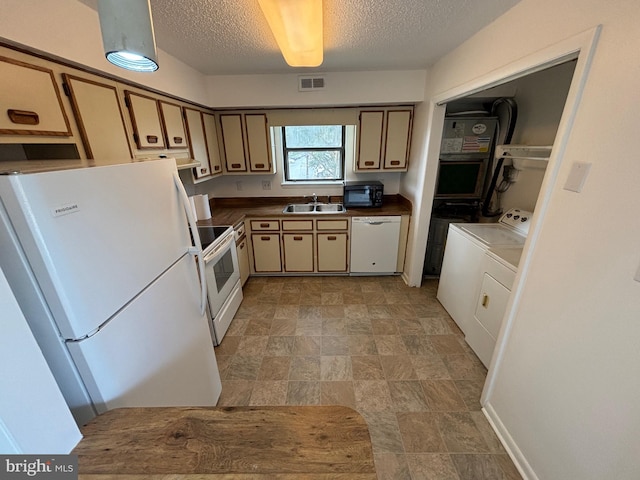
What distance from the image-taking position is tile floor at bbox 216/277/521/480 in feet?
4.85

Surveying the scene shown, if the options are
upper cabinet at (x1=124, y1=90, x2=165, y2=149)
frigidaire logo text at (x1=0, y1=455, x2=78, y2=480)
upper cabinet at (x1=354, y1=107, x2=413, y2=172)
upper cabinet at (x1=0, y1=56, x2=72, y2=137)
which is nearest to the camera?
frigidaire logo text at (x1=0, y1=455, x2=78, y2=480)

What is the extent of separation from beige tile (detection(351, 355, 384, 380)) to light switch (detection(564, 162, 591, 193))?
65.0 inches

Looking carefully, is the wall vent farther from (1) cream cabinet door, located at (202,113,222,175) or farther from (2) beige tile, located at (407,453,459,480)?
(2) beige tile, located at (407,453,459,480)

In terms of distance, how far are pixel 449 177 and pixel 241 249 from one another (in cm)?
261

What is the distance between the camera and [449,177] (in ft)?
10.0

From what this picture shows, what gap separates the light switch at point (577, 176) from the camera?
1.02 m

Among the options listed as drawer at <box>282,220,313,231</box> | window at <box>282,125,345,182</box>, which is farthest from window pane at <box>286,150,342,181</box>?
drawer at <box>282,220,313,231</box>

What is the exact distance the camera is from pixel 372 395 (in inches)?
71.8

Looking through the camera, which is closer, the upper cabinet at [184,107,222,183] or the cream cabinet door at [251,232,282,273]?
the upper cabinet at [184,107,222,183]

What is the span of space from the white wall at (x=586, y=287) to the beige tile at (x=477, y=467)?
14cm

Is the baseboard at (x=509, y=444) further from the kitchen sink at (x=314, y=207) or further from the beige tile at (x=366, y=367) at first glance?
the kitchen sink at (x=314, y=207)

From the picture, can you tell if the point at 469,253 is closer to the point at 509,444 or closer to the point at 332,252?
the point at 509,444

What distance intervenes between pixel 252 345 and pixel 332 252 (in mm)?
1469

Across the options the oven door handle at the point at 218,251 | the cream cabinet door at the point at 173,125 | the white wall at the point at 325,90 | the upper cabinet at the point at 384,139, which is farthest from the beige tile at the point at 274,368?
the white wall at the point at 325,90
